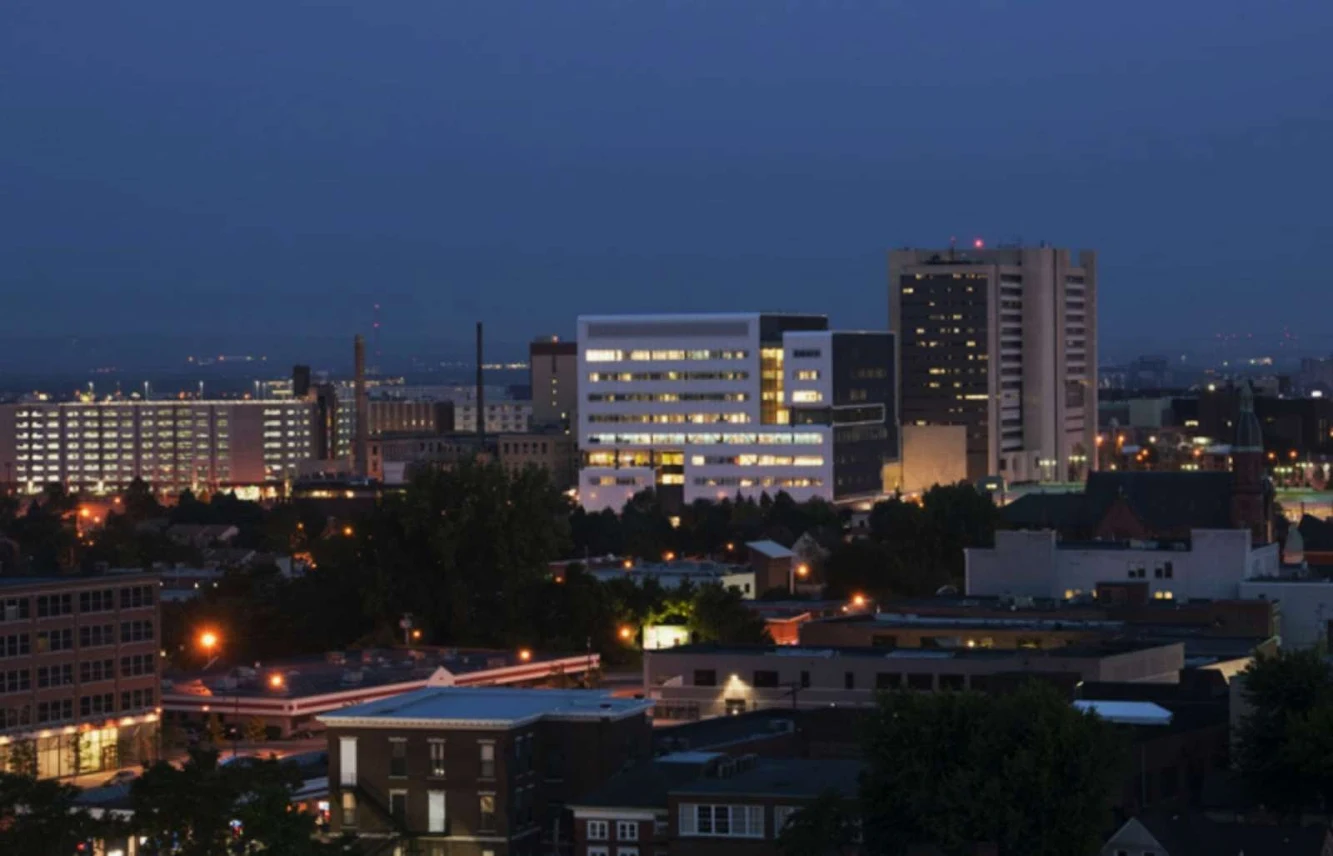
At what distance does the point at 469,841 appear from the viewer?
54.2 m

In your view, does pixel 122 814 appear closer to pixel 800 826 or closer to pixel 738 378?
pixel 800 826

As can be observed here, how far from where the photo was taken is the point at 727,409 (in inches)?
6772

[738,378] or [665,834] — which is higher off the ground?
[738,378]

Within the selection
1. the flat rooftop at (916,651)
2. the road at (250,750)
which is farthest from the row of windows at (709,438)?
the road at (250,750)

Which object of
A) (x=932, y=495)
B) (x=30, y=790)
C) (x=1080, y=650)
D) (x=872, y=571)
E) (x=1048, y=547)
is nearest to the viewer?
(x=30, y=790)

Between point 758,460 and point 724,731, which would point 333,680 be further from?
point 758,460

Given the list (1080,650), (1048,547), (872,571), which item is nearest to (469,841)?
(1080,650)

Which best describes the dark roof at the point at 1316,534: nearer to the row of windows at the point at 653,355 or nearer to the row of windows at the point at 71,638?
the row of windows at the point at 653,355

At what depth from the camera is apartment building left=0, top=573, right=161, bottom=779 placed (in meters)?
74.4

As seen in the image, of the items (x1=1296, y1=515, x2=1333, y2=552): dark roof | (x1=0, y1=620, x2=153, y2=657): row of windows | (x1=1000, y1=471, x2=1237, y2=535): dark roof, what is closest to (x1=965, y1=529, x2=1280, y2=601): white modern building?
(x1=1000, y1=471, x2=1237, y2=535): dark roof

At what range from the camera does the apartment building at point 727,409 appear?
16912cm

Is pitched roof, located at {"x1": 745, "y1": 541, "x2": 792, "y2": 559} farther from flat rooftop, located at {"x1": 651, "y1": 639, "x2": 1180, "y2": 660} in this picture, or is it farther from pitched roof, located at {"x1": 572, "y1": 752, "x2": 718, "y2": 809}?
pitched roof, located at {"x1": 572, "y1": 752, "x2": 718, "y2": 809}

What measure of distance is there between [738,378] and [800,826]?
12428cm

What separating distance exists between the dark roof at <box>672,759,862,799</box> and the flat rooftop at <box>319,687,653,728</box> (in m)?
3.75
